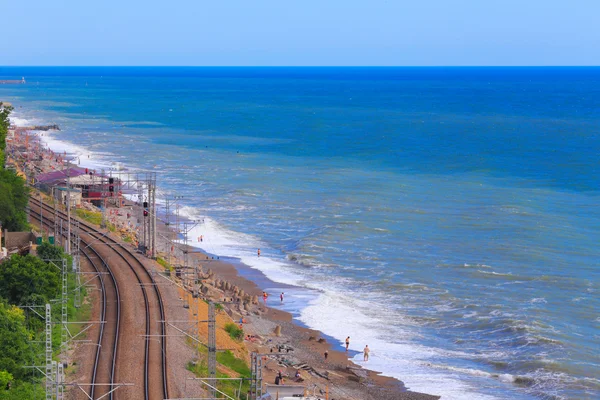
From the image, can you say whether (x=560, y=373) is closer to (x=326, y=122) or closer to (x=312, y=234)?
(x=312, y=234)

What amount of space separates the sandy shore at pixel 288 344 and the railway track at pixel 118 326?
1.50 m

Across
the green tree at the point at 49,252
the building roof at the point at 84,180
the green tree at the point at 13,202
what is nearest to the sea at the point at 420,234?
the building roof at the point at 84,180

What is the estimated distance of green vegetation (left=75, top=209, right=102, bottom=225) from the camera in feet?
227

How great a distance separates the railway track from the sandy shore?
150cm

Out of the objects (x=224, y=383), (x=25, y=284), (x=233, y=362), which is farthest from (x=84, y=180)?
(x=224, y=383)

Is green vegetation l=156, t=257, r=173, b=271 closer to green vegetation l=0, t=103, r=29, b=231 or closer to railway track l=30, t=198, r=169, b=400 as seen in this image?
railway track l=30, t=198, r=169, b=400

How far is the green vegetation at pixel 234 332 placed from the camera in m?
44.8

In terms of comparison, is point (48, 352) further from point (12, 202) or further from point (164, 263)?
point (12, 202)

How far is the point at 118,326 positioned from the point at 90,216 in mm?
30564

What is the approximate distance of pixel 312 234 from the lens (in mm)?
72562

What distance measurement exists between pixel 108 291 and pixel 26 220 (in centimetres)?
1706

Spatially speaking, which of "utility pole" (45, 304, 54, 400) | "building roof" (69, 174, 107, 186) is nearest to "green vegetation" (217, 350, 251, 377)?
"utility pole" (45, 304, 54, 400)

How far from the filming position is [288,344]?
46.7m

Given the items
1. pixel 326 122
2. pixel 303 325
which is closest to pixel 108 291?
pixel 303 325
